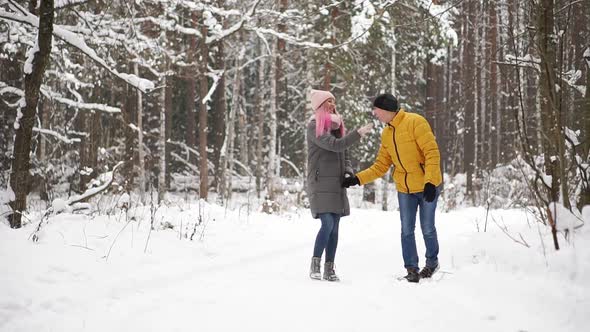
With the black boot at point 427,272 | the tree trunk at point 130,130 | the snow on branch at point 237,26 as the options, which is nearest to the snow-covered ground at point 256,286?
the black boot at point 427,272

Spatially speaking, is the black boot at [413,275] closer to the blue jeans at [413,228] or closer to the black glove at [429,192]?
the blue jeans at [413,228]

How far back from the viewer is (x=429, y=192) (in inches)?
185

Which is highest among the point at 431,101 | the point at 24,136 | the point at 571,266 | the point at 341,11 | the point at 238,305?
the point at 341,11

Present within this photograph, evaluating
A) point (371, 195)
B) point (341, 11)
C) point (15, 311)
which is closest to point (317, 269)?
point (15, 311)

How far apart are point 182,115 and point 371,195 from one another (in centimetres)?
1277

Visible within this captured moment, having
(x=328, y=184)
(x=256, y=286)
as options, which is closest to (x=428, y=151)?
(x=328, y=184)

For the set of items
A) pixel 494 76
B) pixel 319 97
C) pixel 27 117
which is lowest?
pixel 27 117

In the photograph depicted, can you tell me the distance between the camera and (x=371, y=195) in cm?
2045

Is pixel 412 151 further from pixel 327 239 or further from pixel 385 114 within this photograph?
pixel 327 239

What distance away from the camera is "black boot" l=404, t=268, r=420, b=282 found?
4.88 m

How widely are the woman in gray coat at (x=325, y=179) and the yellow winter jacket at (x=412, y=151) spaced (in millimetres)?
535

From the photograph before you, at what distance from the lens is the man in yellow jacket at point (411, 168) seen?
4.88 meters

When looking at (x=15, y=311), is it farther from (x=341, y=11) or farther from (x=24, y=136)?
(x=341, y=11)

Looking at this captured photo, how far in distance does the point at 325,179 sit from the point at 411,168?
36.2 inches
